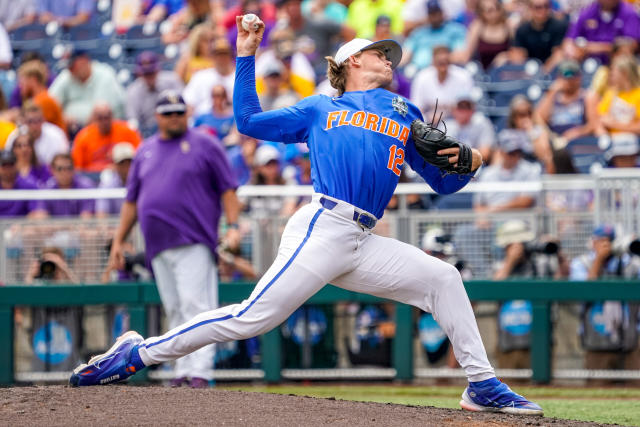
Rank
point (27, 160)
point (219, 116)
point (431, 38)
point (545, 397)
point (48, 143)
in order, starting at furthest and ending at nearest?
1. point (431, 38)
2. point (219, 116)
3. point (48, 143)
4. point (27, 160)
5. point (545, 397)

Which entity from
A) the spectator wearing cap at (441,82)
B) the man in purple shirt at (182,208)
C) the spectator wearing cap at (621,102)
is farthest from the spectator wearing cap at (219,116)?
the spectator wearing cap at (621,102)

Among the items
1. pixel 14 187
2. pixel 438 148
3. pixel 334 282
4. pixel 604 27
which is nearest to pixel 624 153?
pixel 604 27

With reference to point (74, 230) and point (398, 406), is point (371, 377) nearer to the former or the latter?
point (74, 230)

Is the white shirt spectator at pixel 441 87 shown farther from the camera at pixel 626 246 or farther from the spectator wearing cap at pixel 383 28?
the camera at pixel 626 246

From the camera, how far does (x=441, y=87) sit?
1298 centimetres

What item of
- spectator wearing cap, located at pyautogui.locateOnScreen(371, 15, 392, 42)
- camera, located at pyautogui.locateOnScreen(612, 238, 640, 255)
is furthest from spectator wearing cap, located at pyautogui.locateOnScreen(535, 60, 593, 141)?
camera, located at pyautogui.locateOnScreen(612, 238, 640, 255)

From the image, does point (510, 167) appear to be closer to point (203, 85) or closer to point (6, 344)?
point (203, 85)

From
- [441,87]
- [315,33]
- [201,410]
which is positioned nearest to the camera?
[201,410]

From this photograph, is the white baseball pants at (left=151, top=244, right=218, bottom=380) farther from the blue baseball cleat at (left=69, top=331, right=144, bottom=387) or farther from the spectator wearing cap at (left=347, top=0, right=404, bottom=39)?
the spectator wearing cap at (left=347, top=0, right=404, bottom=39)

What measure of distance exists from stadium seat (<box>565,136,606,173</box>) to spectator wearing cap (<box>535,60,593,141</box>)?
52 centimetres

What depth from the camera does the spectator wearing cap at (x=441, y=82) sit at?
507 inches

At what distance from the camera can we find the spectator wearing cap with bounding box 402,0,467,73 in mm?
13984

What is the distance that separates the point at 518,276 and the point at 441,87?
352cm

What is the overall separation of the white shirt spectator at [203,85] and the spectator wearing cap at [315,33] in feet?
4.58
